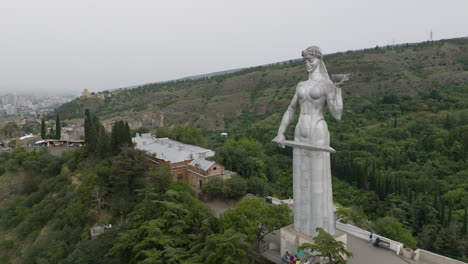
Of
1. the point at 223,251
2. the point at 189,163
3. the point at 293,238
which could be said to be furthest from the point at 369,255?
the point at 189,163

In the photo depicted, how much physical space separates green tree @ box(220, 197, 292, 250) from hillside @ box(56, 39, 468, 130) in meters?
74.4

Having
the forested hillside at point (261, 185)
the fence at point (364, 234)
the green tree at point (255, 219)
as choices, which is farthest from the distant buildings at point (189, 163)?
the fence at point (364, 234)

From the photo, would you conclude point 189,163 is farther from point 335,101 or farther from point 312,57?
point 335,101

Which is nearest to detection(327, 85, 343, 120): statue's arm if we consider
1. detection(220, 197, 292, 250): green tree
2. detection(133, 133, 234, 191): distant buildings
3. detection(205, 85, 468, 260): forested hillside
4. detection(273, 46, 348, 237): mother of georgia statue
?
detection(273, 46, 348, 237): mother of georgia statue

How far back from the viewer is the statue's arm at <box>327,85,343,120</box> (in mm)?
13906

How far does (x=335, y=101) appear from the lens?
13.9 m

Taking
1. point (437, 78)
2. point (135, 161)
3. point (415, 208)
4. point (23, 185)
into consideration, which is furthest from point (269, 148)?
point (437, 78)

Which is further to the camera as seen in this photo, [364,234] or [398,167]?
[398,167]

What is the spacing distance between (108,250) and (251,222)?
363 inches

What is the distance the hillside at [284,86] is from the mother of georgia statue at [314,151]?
77.9 m

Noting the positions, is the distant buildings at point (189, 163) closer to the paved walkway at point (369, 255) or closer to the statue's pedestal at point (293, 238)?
the paved walkway at point (369, 255)

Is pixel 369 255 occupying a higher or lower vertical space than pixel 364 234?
lower

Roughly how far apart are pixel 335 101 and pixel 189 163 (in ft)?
66.4

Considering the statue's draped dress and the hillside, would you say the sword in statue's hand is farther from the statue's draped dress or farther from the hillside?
the hillside
